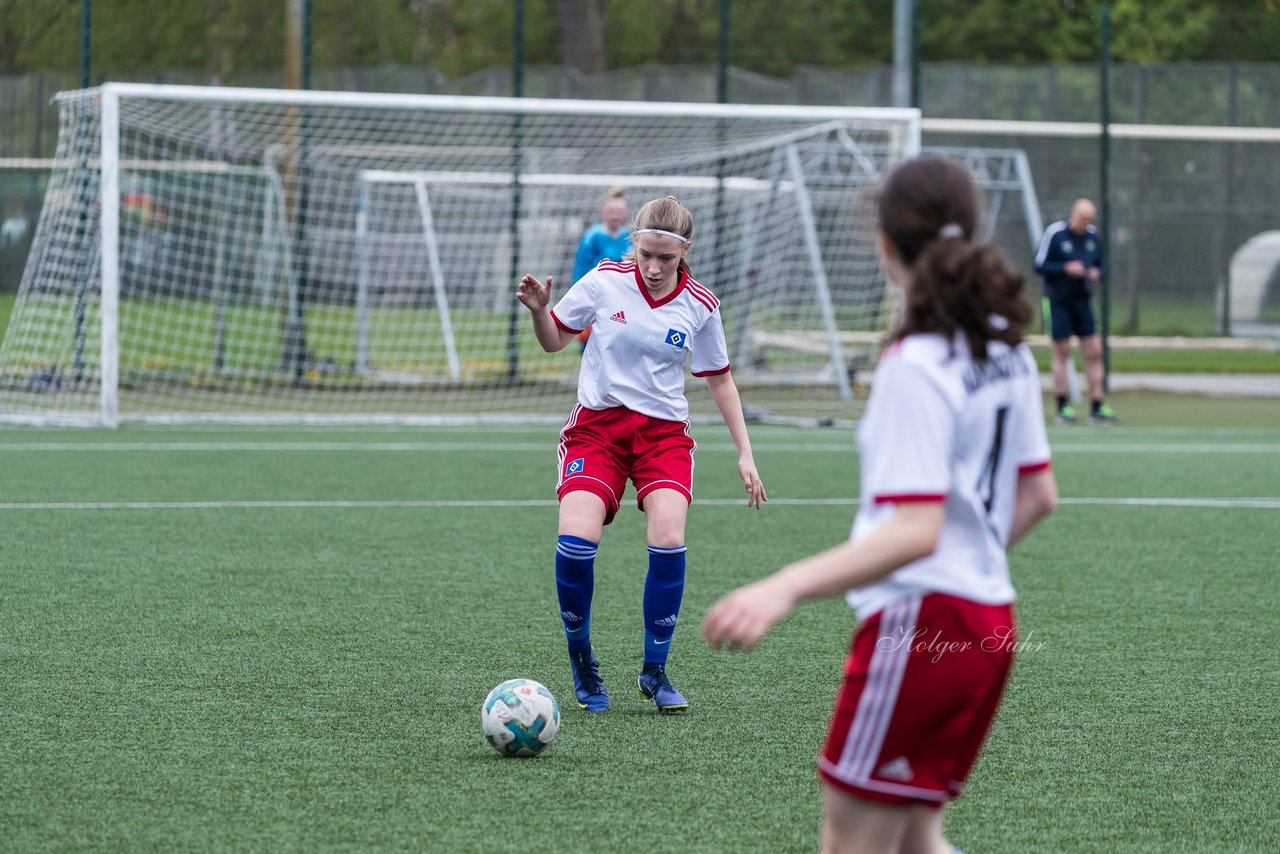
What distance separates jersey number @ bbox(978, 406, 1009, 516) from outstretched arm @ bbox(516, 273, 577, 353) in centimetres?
204

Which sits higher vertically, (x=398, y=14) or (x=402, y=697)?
(x=398, y=14)

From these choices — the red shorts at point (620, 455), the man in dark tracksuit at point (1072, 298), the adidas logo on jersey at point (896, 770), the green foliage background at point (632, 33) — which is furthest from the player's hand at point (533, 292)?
the green foliage background at point (632, 33)

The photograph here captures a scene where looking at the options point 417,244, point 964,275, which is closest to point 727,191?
point 417,244

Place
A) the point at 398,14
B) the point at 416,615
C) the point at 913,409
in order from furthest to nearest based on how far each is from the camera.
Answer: the point at 398,14
the point at 416,615
the point at 913,409

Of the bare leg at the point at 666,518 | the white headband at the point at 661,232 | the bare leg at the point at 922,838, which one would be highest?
the white headband at the point at 661,232

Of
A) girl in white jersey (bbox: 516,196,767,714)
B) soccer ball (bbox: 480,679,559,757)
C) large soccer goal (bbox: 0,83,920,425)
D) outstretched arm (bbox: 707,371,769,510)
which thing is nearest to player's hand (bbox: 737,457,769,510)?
outstretched arm (bbox: 707,371,769,510)

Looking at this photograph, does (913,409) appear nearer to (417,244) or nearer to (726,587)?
(726,587)

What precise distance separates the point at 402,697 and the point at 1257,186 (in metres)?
17.8

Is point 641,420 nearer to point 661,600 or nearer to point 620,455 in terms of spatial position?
point 620,455

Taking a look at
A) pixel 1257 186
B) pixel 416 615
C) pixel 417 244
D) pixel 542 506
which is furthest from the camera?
pixel 1257 186

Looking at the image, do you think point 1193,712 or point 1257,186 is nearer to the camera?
point 1193,712

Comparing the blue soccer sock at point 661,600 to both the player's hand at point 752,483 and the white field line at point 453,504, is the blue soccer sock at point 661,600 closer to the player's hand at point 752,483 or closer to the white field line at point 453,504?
the player's hand at point 752,483

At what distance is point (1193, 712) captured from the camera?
192 inches

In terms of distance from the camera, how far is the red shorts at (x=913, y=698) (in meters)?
2.42
